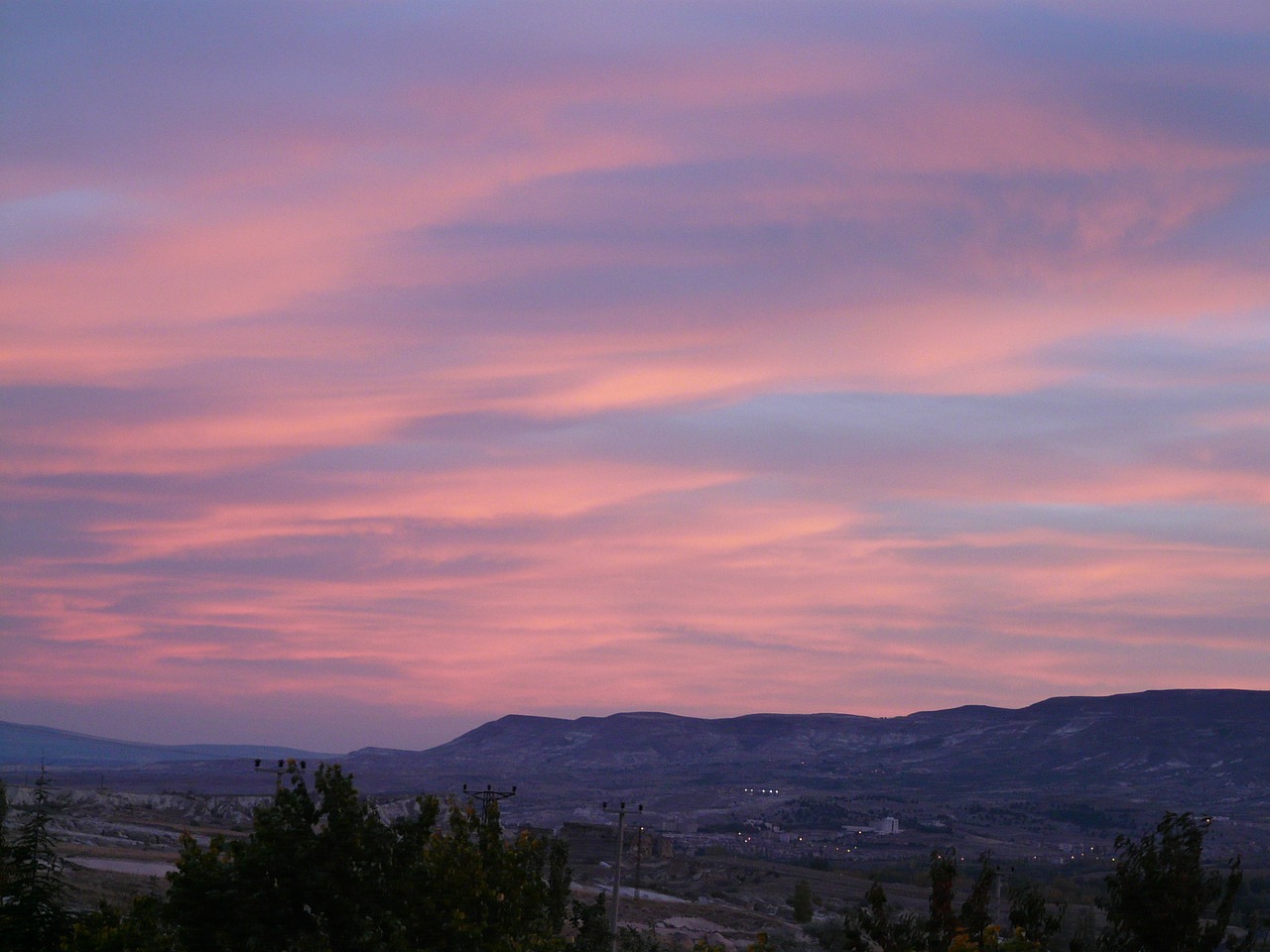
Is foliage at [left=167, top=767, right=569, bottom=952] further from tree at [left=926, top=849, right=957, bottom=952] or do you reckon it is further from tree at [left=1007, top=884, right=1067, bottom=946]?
tree at [left=1007, top=884, right=1067, bottom=946]

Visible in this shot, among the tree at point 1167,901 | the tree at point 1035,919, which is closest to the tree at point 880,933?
the tree at point 1035,919

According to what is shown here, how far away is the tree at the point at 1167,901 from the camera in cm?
2533

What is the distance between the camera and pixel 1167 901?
83.1 feet

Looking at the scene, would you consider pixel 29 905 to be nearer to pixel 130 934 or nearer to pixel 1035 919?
pixel 130 934

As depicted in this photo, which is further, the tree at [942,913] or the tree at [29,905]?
the tree at [29,905]

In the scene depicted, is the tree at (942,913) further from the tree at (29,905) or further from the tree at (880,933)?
the tree at (29,905)

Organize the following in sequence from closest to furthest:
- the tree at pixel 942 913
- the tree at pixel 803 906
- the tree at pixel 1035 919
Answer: the tree at pixel 942 913 → the tree at pixel 1035 919 → the tree at pixel 803 906

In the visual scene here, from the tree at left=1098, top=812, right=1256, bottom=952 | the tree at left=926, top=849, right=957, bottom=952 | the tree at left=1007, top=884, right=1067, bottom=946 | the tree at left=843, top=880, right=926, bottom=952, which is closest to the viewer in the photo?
the tree at left=843, top=880, right=926, bottom=952

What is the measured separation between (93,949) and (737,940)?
167 feet

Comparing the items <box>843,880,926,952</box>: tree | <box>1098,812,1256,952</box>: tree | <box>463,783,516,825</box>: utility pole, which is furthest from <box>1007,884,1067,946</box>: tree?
<box>463,783,516,825</box>: utility pole

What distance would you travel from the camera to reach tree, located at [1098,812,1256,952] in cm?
2533

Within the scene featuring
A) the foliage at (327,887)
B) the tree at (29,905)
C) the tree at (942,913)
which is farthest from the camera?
the tree at (29,905)

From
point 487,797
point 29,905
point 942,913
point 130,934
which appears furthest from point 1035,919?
point 487,797

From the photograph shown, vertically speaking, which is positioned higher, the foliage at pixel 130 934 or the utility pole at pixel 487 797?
the utility pole at pixel 487 797
